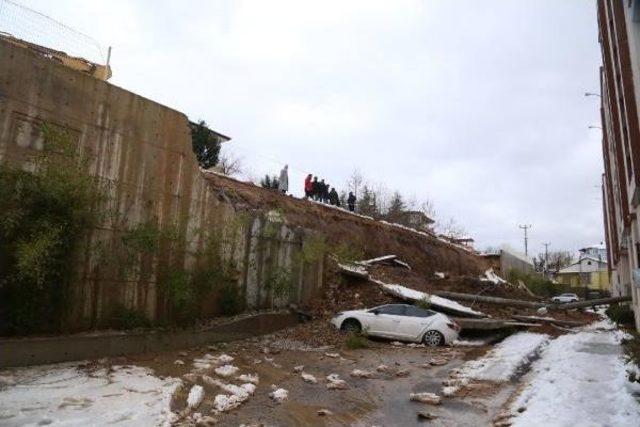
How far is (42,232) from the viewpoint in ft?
31.4

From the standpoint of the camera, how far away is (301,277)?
61.9 feet

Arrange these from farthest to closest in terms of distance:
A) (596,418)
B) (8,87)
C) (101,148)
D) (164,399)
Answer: (101,148), (8,87), (164,399), (596,418)

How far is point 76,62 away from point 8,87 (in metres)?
4.00

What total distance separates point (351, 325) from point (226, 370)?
262 inches

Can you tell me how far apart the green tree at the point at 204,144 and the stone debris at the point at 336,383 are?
70.5 ft

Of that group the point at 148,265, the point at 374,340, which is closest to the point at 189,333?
the point at 148,265

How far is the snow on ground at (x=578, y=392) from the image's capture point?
7.21 metres

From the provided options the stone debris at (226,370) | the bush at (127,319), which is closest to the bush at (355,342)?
the stone debris at (226,370)

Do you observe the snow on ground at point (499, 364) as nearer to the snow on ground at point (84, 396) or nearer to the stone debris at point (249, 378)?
the stone debris at point (249, 378)

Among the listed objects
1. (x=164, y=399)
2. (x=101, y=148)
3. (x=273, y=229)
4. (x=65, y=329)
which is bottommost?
(x=164, y=399)

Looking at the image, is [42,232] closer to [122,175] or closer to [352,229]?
[122,175]

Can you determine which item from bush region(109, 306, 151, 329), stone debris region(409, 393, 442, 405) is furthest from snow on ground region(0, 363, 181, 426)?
stone debris region(409, 393, 442, 405)

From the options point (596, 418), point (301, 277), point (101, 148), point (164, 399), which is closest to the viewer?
point (596, 418)

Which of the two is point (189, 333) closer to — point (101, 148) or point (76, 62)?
point (101, 148)
